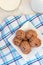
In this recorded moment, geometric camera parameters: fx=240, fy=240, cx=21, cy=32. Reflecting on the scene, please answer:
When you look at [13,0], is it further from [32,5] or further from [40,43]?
[40,43]

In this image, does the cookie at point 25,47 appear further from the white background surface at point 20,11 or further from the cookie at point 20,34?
the white background surface at point 20,11

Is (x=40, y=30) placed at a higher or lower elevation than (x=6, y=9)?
lower

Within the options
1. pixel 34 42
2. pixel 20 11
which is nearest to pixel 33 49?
pixel 34 42

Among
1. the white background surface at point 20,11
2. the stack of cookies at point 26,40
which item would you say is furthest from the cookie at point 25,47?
the white background surface at point 20,11

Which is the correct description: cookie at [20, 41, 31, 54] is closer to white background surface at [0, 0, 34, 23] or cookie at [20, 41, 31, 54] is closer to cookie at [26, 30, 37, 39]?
cookie at [26, 30, 37, 39]

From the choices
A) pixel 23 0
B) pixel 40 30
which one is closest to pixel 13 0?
pixel 23 0

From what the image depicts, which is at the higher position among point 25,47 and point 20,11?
point 20,11

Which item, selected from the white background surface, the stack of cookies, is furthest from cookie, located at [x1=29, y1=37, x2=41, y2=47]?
the white background surface

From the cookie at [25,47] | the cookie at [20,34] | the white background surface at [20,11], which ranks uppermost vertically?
the white background surface at [20,11]

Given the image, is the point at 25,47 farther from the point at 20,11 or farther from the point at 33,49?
the point at 20,11
